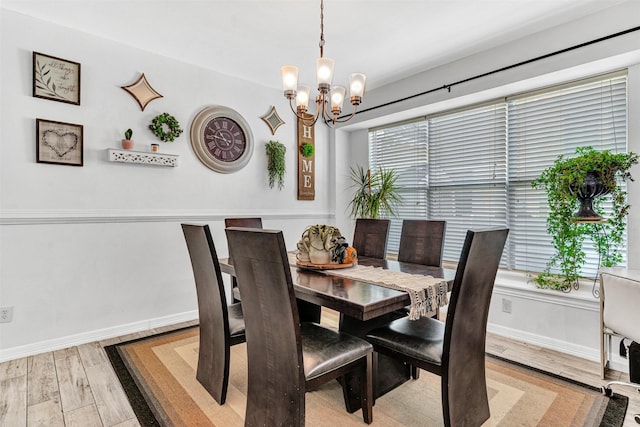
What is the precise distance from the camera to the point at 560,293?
267 cm

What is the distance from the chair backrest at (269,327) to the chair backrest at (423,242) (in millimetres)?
1462

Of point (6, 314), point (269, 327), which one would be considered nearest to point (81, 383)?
point (6, 314)

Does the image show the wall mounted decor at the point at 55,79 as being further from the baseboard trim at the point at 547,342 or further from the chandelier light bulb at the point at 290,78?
the baseboard trim at the point at 547,342

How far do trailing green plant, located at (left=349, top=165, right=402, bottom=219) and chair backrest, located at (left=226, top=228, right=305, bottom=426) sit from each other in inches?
106

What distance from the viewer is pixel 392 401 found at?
1.97m

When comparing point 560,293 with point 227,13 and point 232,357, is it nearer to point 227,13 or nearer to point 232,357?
point 232,357

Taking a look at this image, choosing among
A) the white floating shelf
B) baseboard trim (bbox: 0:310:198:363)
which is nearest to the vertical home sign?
the white floating shelf

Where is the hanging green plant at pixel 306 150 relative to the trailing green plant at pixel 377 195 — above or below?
above

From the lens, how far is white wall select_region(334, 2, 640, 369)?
2.39 m

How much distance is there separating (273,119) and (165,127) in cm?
125

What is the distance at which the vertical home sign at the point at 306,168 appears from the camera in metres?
4.29

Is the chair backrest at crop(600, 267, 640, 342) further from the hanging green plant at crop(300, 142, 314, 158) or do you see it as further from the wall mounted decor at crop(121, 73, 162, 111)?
the wall mounted decor at crop(121, 73, 162, 111)

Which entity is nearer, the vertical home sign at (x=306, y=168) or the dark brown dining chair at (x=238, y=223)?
the dark brown dining chair at (x=238, y=223)

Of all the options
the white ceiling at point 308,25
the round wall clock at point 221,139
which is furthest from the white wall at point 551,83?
the round wall clock at point 221,139
